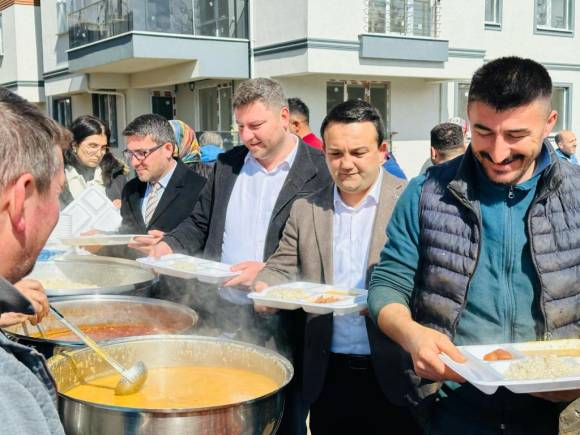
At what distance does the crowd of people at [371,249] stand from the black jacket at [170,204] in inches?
11.5

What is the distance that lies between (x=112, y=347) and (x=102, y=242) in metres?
1.27

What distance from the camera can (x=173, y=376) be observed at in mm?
2166

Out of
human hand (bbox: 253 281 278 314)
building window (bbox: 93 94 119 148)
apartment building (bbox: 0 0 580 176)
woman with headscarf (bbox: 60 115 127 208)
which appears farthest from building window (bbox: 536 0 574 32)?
human hand (bbox: 253 281 278 314)

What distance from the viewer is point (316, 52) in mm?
12453

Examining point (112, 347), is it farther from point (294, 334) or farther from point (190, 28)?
point (190, 28)

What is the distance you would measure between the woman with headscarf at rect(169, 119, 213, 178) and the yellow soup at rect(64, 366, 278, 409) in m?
2.73

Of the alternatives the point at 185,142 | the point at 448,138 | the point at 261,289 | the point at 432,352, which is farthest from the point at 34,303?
the point at 448,138

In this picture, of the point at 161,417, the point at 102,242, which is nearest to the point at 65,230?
the point at 102,242

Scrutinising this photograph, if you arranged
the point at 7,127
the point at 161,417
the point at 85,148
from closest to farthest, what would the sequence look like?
1. the point at 7,127
2. the point at 161,417
3. the point at 85,148

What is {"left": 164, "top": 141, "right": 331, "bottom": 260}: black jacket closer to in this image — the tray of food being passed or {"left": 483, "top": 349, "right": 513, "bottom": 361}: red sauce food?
the tray of food being passed

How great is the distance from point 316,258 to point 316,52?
10390mm

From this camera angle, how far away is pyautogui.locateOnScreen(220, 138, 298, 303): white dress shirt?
125 inches

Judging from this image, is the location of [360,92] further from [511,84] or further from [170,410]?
[170,410]

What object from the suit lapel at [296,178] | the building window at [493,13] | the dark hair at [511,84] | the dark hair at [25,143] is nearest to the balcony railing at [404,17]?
the building window at [493,13]
